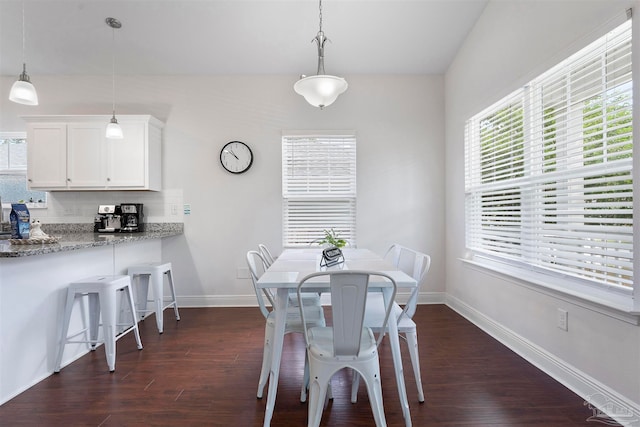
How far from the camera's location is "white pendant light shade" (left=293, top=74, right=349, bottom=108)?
1.99 m

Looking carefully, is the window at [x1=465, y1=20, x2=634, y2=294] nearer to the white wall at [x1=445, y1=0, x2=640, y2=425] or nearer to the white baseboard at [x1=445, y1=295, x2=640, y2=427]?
the white wall at [x1=445, y1=0, x2=640, y2=425]

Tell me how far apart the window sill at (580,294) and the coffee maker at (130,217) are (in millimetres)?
3763

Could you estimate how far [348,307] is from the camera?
4.70 feet

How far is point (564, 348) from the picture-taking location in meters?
2.05

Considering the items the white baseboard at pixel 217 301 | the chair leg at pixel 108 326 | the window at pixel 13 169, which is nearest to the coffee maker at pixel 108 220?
the window at pixel 13 169

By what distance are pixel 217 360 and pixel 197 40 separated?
3126 mm

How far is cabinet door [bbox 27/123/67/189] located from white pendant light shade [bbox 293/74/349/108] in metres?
3.03

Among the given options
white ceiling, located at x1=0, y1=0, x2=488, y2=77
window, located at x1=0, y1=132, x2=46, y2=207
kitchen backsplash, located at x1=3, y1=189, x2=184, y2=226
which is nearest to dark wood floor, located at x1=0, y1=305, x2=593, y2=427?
kitchen backsplash, located at x1=3, y1=189, x2=184, y2=226

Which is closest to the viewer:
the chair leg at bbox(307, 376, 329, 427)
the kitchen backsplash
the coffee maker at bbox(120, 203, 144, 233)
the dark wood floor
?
the chair leg at bbox(307, 376, 329, 427)

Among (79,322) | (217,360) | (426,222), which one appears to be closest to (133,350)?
(79,322)

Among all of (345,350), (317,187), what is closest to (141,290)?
(317,187)

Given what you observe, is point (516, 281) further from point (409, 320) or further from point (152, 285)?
point (152, 285)

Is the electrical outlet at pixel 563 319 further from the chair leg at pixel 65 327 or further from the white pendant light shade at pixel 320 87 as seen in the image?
the chair leg at pixel 65 327

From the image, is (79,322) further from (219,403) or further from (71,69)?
(71,69)
